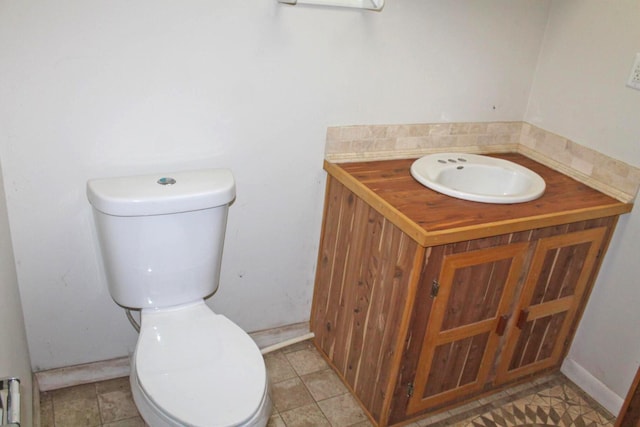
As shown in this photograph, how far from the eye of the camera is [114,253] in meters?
1.53

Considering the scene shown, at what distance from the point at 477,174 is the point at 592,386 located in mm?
944

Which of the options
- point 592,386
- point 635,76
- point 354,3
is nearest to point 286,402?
point 592,386

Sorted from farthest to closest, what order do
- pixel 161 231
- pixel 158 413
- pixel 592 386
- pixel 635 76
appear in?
pixel 592 386
pixel 635 76
pixel 161 231
pixel 158 413

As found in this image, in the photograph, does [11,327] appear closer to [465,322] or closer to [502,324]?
[465,322]

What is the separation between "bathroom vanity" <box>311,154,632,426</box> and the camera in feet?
5.13

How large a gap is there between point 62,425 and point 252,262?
800 mm

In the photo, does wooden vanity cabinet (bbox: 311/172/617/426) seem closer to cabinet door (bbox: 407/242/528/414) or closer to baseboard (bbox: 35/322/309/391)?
cabinet door (bbox: 407/242/528/414)

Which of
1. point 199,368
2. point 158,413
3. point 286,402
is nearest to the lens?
point 158,413

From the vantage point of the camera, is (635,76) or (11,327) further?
(635,76)

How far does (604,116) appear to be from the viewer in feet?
6.19

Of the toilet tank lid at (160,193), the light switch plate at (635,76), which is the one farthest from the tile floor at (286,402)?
the light switch plate at (635,76)

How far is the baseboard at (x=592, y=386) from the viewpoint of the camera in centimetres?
197

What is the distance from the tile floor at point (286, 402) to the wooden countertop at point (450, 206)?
75cm

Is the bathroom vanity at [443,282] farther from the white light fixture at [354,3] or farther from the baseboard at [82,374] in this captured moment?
the baseboard at [82,374]
